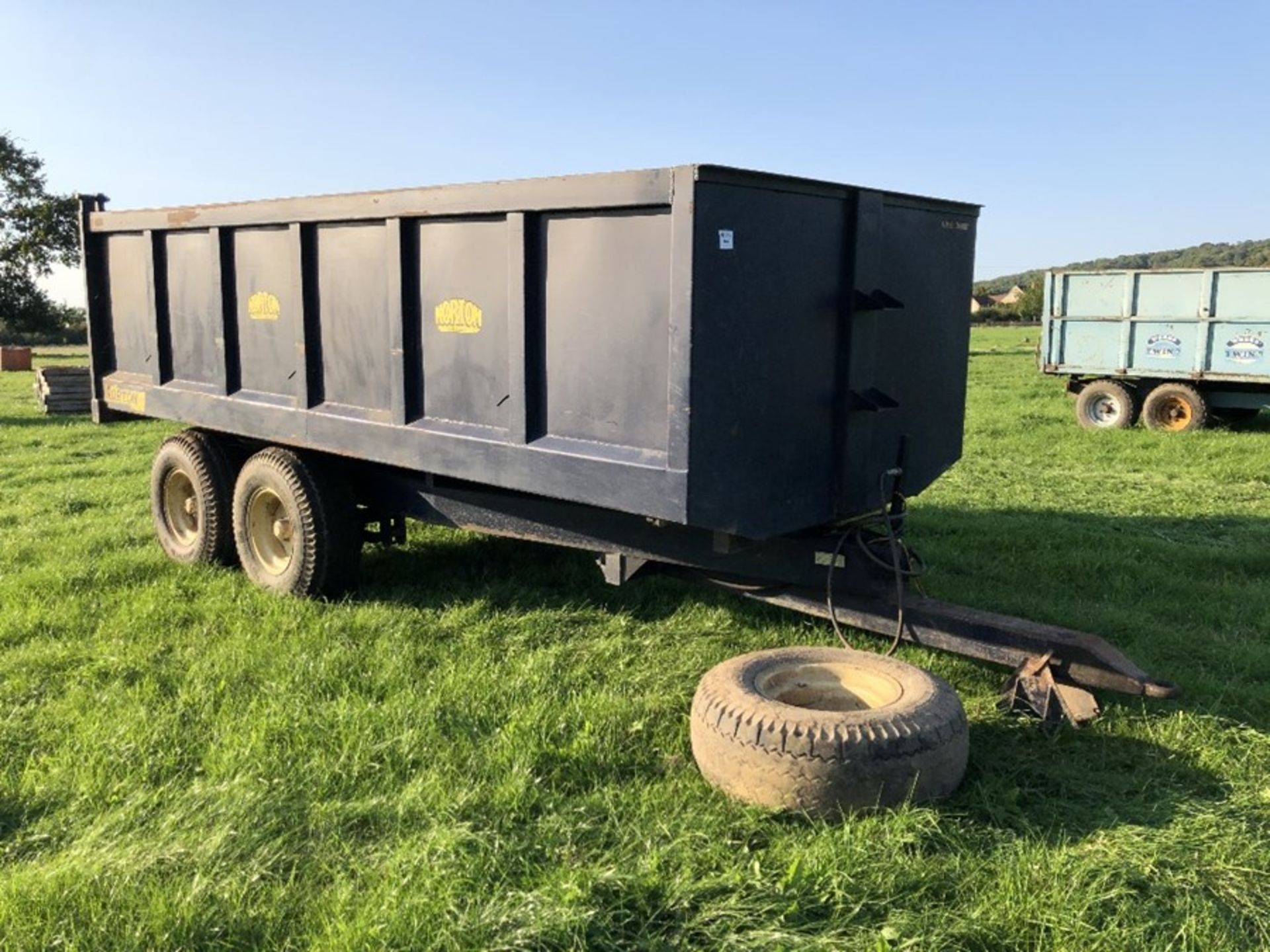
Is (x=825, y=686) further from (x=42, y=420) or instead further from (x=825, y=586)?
(x=42, y=420)

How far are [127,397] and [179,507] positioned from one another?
820 millimetres

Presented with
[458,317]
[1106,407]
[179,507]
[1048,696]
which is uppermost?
[458,317]

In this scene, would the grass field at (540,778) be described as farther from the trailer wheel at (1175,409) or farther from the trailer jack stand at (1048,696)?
the trailer wheel at (1175,409)

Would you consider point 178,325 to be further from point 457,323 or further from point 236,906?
point 236,906

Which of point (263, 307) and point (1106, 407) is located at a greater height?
point (263, 307)

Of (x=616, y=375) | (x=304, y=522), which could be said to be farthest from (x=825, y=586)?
(x=304, y=522)

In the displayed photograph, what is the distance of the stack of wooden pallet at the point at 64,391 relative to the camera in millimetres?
16250

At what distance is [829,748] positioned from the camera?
10.5 feet

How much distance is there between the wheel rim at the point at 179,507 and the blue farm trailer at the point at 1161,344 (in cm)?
1166

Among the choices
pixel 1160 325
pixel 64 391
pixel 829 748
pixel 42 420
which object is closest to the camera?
pixel 829 748

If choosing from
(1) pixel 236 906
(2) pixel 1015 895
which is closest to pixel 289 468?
(1) pixel 236 906

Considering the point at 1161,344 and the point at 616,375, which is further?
the point at 1161,344

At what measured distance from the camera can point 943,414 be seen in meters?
4.98

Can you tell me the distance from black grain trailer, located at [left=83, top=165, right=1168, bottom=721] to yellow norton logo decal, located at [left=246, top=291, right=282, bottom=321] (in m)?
0.01
